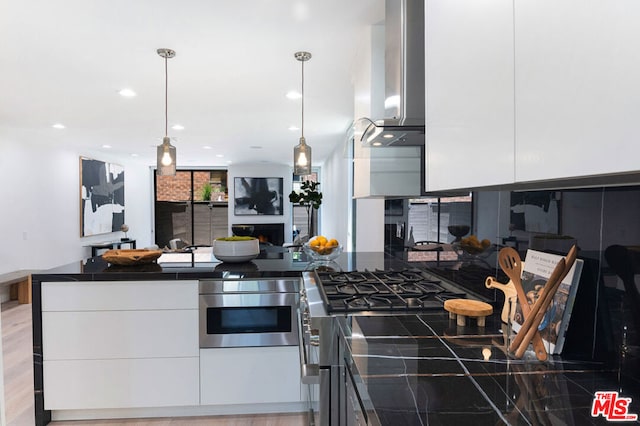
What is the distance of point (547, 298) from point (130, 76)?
334 centimetres

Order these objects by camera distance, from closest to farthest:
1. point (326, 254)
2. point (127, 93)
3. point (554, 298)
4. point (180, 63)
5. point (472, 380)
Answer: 1. point (472, 380)
2. point (554, 298)
3. point (326, 254)
4. point (180, 63)
5. point (127, 93)

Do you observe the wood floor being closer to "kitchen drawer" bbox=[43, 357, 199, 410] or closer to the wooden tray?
"kitchen drawer" bbox=[43, 357, 199, 410]

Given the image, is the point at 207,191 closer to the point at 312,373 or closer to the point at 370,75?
the point at 370,75

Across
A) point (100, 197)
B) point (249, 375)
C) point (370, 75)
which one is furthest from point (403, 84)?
point (100, 197)

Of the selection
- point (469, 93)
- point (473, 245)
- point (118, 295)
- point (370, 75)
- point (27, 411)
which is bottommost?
point (27, 411)

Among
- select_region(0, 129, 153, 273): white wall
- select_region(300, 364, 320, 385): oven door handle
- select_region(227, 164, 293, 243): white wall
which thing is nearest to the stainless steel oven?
select_region(300, 364, 320, 385): oven door handle

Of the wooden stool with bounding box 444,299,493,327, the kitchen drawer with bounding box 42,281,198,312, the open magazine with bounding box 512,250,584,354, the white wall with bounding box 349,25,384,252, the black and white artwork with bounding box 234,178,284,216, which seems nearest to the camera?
the open magazine with bounding box 512,250,584,354

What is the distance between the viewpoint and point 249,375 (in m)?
2.32

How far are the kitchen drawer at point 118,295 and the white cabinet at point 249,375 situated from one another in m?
Answer: 0.36

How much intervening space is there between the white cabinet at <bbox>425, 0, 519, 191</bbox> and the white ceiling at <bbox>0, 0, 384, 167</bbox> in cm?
117

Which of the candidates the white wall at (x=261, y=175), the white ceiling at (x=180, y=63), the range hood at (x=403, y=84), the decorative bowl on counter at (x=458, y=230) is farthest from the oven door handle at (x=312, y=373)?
the white wall at (x=261, y=175)

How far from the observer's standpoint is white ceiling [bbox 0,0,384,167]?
2.12 m

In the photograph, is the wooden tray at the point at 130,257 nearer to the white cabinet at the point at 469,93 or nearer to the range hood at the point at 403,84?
the range hood at the point at 403,84

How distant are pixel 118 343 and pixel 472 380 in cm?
212
